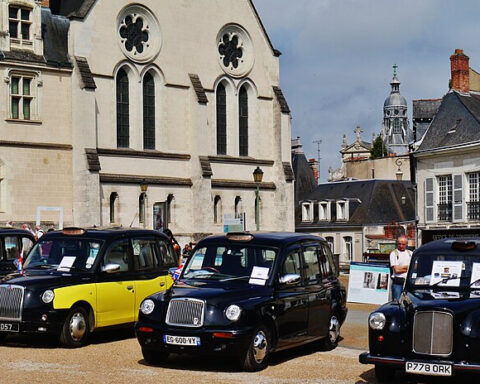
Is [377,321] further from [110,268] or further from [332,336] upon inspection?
[110,268]

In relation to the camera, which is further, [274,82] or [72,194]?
[274,82]

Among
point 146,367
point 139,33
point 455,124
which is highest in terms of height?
point 139,33

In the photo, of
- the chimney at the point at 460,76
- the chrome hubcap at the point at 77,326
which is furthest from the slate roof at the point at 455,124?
the chrome hubcap at the point at 77,326

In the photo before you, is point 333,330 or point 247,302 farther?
point 333,330

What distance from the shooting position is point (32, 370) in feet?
40.2

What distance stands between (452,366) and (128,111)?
35.6 meters

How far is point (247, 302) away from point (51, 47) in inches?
1265

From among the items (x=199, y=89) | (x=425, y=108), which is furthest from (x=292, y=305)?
(x=425, y=108)

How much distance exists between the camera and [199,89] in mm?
46688

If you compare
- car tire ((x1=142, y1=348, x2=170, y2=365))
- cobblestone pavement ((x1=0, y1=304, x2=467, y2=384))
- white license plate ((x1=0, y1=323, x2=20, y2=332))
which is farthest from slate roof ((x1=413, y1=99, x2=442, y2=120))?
car tire ((x1=142, y1=348, x2=170, y2=365))

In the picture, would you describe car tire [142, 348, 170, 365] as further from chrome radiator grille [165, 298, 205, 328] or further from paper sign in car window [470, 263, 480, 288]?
paper sign in car window [470, 263, 480, 288]

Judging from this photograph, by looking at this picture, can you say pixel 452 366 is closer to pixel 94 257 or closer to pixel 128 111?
pixel 94 257

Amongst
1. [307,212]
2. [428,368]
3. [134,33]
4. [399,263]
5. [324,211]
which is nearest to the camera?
[428,368]

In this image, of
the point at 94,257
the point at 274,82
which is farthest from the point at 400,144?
the point at 94,257
